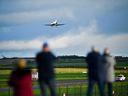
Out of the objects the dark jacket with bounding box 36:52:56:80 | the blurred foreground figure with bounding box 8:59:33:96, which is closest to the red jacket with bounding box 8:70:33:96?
the blurred foreground figure with bounding box 8:59:33:96

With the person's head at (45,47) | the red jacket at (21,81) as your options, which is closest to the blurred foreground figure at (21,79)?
the red jacket at (21,81)

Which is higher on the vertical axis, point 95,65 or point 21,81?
point 95,65

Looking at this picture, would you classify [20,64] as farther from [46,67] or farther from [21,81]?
[46,67]

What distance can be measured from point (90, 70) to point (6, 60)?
139949 millimetres

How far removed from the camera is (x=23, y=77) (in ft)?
18.2

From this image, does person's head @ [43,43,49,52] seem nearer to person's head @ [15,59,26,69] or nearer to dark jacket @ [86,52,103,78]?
dark jacket @ [86,52,103,78]

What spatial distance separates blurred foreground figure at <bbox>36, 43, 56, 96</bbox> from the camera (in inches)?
280

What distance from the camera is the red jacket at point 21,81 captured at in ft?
18.1

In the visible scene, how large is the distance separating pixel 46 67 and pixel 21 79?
1.70 m

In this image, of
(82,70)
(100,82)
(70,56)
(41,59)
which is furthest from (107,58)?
(70,56)

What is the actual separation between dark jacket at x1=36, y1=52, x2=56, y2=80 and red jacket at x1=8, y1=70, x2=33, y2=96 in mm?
1525

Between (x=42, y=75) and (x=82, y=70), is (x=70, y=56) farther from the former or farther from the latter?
(x=42, y=75)

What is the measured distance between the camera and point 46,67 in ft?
23.5

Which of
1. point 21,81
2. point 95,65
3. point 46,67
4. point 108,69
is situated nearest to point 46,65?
point 46,67
